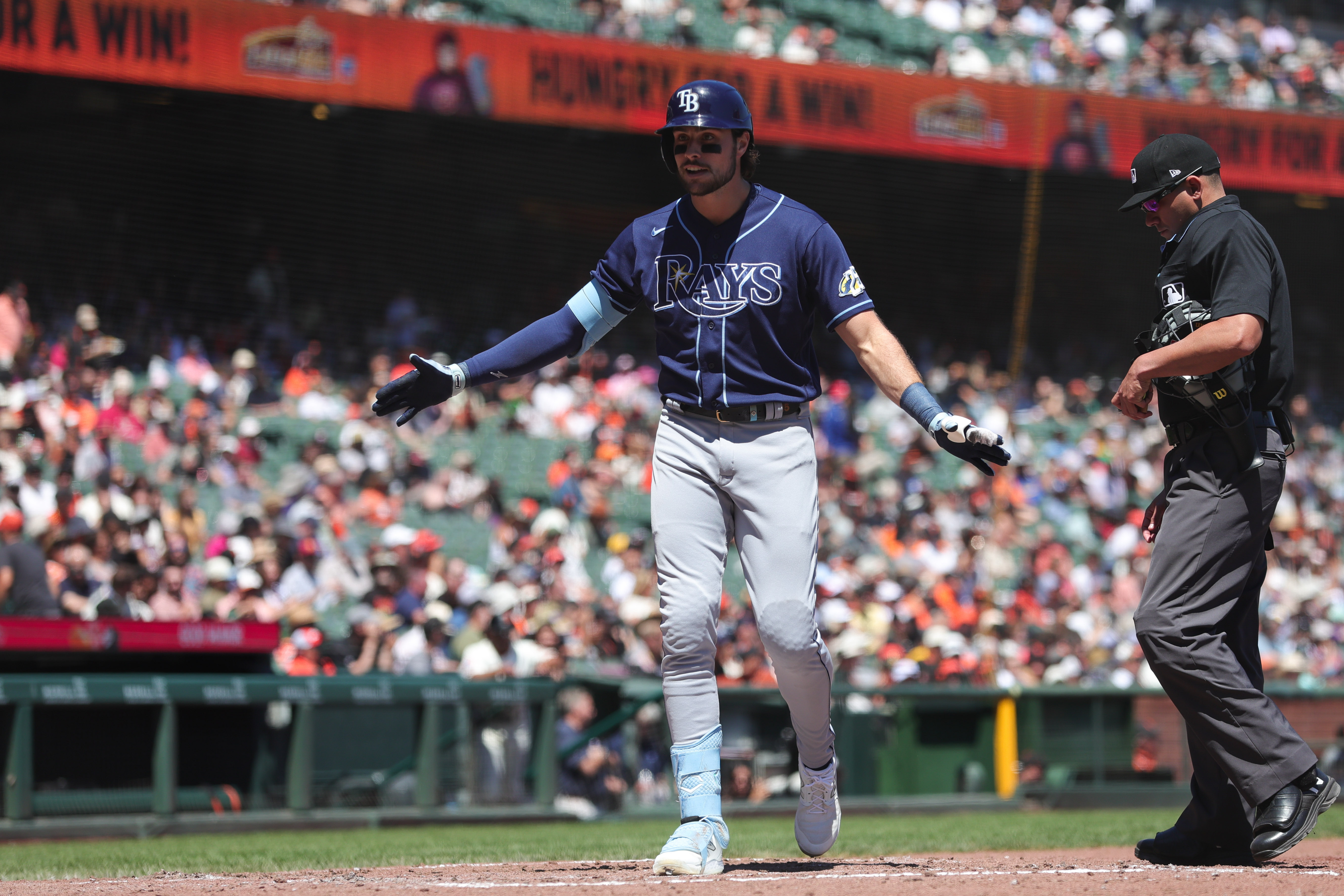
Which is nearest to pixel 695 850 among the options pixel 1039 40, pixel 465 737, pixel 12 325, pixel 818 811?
pixel 818 811

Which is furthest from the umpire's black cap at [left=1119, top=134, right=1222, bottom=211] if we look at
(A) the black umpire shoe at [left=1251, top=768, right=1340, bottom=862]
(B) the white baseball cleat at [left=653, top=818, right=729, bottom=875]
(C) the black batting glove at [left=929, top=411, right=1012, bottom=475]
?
(B) the white baseball cleat at [left=653, top=818, right=729, bottom=875]

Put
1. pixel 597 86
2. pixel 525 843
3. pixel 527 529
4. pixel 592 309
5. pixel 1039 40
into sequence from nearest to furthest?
pixel 592 309, pixel 525 843, pixel 527 529, pixel 597 86, pixel 1039 40

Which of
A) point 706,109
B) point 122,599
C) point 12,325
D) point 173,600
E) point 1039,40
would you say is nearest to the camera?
point 706,109

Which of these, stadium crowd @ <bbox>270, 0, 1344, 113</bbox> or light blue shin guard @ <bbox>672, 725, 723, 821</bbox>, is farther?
stadium crowd @ <bbox>270, 0, 1344, 113</bbox>

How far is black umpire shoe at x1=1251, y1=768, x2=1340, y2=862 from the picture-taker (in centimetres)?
374

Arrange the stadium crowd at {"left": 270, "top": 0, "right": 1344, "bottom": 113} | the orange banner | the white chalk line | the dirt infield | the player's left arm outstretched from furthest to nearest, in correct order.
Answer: the stadium crowd at {"left": 270, "top": 0, "right": 1344, "bottom": 113} < the orange banner < the player's left arm outstretched < the white chalk line < the dirt infield

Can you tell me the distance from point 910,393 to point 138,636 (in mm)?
5733

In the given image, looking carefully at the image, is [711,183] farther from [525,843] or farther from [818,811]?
[525,843]

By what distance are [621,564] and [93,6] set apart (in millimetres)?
7126

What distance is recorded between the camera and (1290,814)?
3754 mm

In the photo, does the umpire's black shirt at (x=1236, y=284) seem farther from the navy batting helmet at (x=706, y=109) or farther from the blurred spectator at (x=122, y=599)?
the blurred spectator at (x=122, y=599)

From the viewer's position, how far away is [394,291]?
16484 millimetres

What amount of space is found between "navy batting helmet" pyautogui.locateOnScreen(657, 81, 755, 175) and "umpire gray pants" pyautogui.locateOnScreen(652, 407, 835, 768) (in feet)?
2.53

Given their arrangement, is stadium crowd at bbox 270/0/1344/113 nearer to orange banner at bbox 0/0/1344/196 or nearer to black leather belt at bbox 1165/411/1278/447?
orange banner at bbox 0/0/1344/196
